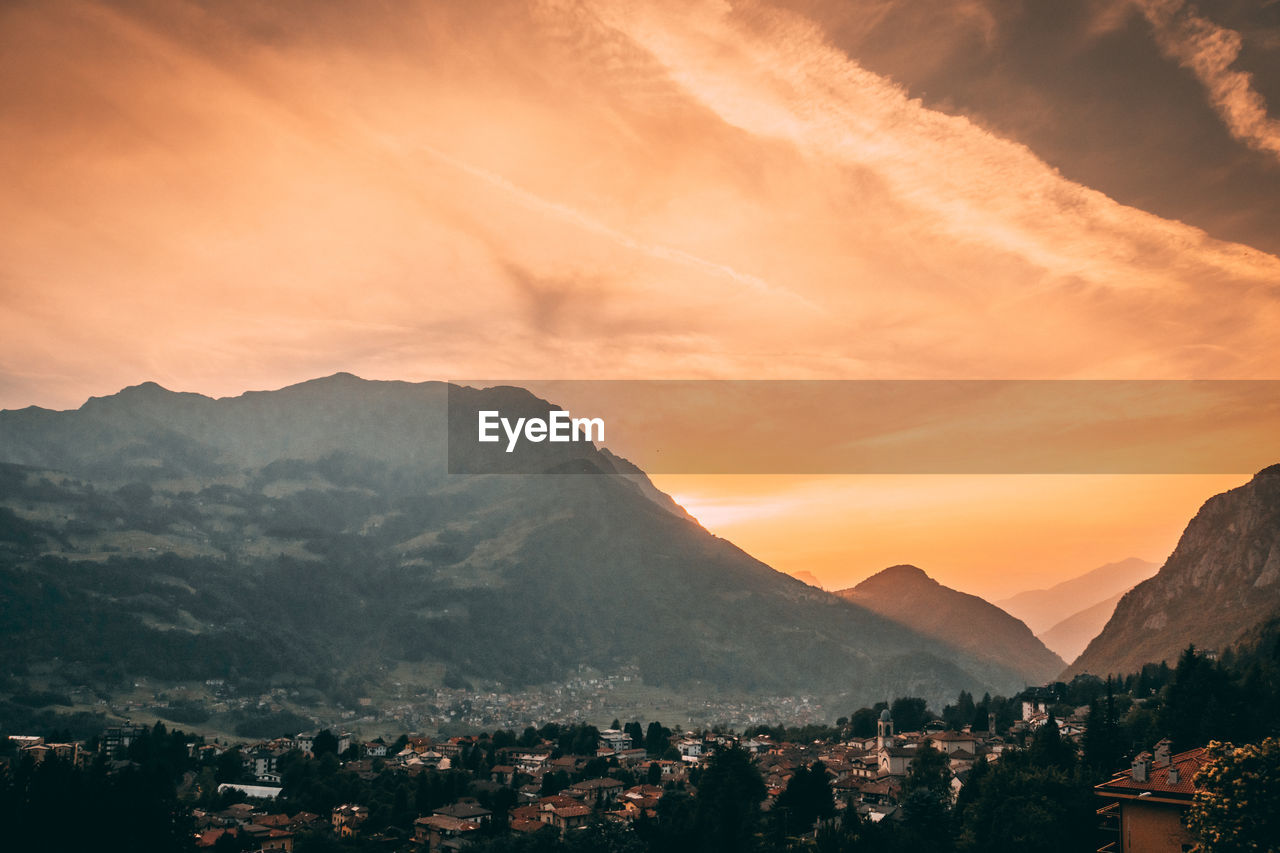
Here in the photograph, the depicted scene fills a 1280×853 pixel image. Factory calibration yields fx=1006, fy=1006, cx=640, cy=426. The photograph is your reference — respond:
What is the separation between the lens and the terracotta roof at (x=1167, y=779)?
143 ft

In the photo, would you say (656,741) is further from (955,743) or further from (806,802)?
(806,802)

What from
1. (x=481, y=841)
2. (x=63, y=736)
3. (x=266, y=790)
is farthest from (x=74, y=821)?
(x=63, y=736)

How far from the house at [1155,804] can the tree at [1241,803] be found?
533 cm

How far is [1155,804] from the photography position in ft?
144

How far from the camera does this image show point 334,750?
151 meters

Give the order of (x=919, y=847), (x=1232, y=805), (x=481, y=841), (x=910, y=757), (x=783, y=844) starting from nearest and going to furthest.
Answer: (x=1232, y=805) → (x=919, y=847) → (x=783, y=844) → (x=481, y=841) → (x=910, y=757)

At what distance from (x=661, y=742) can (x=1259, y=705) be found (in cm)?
9585

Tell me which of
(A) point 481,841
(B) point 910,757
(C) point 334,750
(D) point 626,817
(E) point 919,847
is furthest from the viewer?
(C) point 334,750

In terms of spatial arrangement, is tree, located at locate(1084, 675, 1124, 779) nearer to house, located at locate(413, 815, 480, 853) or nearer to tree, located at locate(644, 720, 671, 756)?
house, located at locate(413, 815, 480, 853)

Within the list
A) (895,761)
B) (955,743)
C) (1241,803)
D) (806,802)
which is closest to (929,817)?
(806,802)

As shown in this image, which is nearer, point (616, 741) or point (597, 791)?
point (597, 791)

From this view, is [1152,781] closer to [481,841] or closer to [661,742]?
[481,841]

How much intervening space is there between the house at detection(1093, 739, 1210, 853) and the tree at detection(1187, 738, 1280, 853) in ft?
17.5

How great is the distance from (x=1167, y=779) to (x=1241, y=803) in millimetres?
9488
